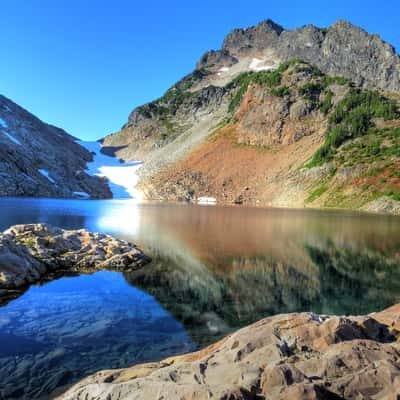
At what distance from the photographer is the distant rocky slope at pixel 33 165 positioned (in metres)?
78.9

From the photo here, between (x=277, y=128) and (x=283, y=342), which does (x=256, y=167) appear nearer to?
(x=277, y=128)

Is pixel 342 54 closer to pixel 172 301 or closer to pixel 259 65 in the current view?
pixel 259 65

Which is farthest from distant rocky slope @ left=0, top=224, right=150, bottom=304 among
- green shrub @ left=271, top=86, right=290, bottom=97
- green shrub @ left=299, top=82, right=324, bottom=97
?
green shrub @ left=271, top=86, right=290, bottom=97

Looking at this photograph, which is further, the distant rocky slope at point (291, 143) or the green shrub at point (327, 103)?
the green shrub at point (327, 103)

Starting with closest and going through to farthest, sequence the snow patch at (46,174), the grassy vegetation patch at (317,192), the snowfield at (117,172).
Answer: the grassy vegetation patch at (317,192)
the snow patch at (46,174)
the snowfield at (117,172)

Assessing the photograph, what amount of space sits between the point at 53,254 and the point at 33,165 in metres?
82.7

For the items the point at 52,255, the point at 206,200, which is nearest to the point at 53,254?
the point at 52,255

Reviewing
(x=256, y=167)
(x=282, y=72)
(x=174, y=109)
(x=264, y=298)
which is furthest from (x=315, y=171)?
(x=174, y=109)

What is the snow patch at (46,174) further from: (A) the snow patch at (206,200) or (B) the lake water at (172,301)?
(B) the lake water at (172,301)

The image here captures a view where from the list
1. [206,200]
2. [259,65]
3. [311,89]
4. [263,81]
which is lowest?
[206,200]

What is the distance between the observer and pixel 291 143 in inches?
3588

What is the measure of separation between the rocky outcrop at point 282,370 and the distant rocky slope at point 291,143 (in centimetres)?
5446

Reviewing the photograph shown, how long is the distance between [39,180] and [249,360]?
296 feet

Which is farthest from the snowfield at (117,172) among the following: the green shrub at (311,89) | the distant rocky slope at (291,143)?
the green shrub at (311,89)
